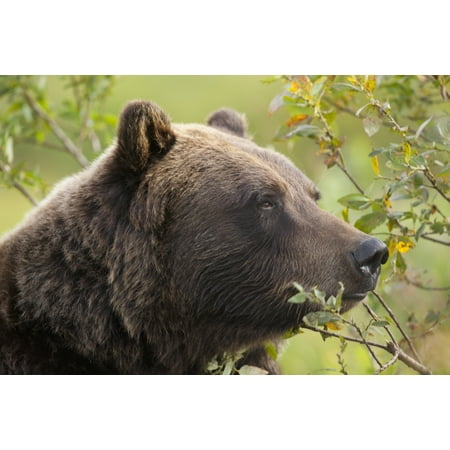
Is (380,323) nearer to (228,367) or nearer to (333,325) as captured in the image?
(333,325)

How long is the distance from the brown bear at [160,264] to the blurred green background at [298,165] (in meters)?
0.83

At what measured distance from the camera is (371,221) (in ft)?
16.2

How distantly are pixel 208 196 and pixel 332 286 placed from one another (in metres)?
0.85

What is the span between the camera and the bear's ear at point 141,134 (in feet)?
14.8

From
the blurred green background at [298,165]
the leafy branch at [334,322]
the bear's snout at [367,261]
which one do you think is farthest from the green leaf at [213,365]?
the bear's snout at [367,261]

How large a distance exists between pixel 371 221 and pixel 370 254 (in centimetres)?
72

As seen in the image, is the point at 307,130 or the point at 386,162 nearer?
the point at 386,162

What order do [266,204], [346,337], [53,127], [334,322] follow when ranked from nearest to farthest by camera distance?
1. [346,337]
2. [334,322]
3. [266,204]
4. [53,127]

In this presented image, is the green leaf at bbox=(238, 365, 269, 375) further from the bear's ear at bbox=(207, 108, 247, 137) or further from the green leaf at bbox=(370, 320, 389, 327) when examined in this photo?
the bear's ear at bbox=(207, 108, 247, 137)

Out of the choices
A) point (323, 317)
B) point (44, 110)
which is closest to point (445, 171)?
point (323, 317)

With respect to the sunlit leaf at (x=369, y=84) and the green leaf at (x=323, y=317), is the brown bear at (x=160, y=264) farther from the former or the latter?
the sunlit leaf at (x=369, y=84)

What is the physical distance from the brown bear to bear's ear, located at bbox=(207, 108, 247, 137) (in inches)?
36.7

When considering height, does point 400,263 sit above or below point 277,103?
below

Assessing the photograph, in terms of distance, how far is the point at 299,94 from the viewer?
485cm
